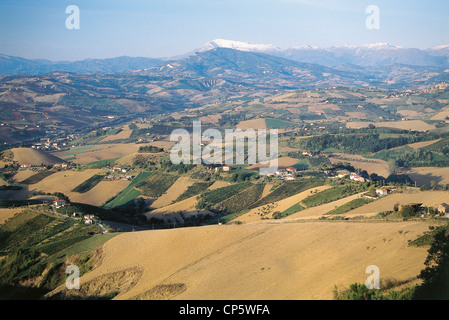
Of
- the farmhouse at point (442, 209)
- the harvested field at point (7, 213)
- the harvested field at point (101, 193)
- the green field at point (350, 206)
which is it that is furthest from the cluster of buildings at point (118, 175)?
the farmhouse at point (442, 209)

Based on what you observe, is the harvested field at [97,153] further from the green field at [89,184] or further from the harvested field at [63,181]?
the green field at [89,184]

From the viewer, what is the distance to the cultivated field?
18.4m

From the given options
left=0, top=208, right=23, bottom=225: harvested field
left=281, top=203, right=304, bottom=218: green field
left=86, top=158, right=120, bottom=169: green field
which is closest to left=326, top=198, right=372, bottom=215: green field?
left=281, top=203, right=304, bottom=218: green field

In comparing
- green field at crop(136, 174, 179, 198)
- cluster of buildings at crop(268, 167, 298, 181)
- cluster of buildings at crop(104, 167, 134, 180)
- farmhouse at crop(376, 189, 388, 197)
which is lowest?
green field at crop(136, 174, 179, 198)

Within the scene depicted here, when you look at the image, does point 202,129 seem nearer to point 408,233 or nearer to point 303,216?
point 303,216

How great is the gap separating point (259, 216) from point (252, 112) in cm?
10215

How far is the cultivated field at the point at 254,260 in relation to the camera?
60.3 feet

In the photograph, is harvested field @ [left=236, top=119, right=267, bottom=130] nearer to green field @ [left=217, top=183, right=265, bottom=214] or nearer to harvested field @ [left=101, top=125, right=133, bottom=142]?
harvested field @ [left=101, top=125, right=133, bottom=142]

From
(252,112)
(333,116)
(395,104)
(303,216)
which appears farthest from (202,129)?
(303,216)

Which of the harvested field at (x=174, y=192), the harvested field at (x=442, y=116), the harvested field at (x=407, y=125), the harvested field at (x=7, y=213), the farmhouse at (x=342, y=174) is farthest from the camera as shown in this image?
the harvested field at (x=442, y=116)

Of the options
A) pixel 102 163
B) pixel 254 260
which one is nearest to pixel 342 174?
pixel 254 260

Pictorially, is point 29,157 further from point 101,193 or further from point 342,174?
point 342,174

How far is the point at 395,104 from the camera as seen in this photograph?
13750cm

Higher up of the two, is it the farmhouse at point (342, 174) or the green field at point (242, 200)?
the farmhouse at point (342, 174)
